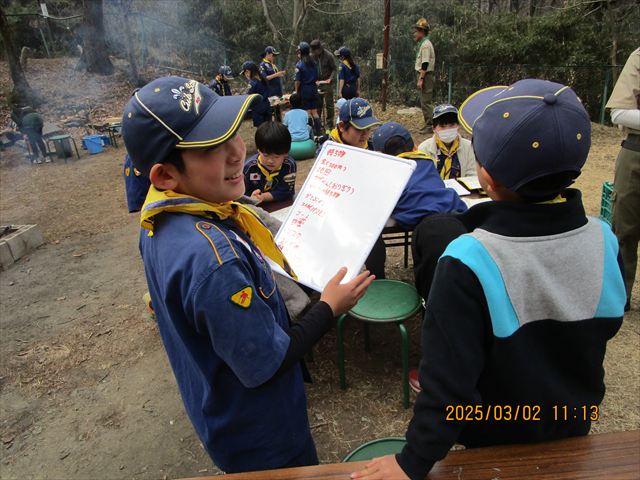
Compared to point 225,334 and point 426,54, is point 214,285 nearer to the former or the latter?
point 225,334

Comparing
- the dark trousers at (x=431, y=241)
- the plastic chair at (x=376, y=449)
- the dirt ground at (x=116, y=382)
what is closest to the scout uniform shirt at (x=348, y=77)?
the dirt ground at (x=116, y=382)

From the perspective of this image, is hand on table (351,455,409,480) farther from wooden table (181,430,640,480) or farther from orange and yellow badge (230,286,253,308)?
orange and yellow badge (230,286,253,308)

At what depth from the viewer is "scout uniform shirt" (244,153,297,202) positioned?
373 cm

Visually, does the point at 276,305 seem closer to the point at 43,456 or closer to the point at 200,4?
the point at 43,456

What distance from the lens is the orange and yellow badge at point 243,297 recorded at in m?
1.14

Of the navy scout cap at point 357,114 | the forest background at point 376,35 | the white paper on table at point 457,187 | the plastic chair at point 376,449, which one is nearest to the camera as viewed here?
the plastic chair at point 376,449

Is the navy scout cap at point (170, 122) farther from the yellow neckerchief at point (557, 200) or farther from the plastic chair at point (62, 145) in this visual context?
the plastic chair at point (62, 145)

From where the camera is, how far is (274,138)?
3502 millimetres

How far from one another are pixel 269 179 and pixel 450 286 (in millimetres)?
2864

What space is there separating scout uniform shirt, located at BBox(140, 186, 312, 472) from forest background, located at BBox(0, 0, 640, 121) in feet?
34.8

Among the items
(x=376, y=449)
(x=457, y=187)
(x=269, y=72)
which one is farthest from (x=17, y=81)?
(x=376, y=449)

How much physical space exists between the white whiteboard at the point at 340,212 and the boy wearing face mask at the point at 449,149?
192 cm

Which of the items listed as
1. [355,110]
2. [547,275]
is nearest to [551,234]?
[547,275]

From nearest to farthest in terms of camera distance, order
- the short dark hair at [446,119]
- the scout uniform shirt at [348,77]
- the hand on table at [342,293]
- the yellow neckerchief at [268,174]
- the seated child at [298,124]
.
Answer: the hand on table at [342,293] → the yellow neckerchief at [268,174] → the short dark hair at [446,119] → the seated child at [298,124] → the scout uniform shirt at [348,77]
